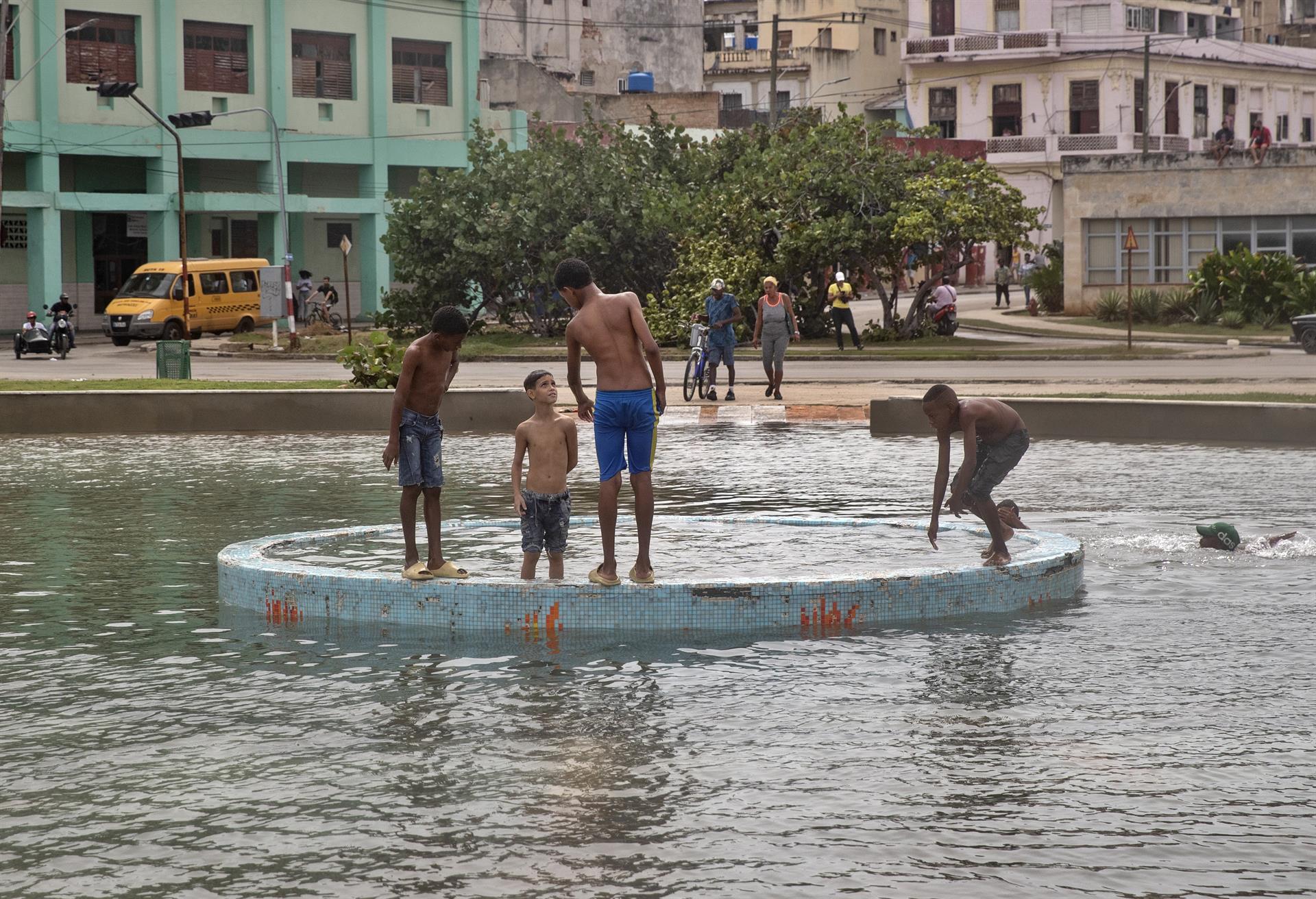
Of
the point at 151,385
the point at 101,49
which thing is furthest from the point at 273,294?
the point at 151,385

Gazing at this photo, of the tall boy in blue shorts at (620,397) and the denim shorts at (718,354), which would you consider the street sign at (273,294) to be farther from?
the tall boy in blue shorts at (620,397)

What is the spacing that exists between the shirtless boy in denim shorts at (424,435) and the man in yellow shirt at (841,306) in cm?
2696

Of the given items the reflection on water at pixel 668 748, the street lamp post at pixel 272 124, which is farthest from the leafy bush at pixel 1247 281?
the reflection on water at pixel 668 748

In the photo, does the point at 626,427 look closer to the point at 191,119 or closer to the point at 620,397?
the point at 620,397

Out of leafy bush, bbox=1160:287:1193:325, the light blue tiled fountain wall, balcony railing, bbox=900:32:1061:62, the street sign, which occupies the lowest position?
the light blue tiled fountain wall

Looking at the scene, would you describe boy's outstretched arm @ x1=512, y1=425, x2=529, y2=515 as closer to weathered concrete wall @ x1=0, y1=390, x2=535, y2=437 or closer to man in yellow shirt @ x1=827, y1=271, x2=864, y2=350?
weathered concrete wall @ x1=0, y1=390, x2=535, y2=437

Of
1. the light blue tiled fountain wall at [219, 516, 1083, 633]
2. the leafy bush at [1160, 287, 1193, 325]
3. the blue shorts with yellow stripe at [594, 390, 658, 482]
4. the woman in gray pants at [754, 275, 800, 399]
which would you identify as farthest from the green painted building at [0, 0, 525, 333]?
the blue shorts with yellow stripe at [594, 390, 658, 482]

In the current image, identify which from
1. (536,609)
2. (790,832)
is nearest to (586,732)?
(790,832)

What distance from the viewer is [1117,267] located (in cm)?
4728

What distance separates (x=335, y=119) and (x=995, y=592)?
47.5 m

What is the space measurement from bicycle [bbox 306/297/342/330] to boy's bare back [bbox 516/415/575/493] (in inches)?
1518

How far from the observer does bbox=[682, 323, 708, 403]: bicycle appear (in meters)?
23.5

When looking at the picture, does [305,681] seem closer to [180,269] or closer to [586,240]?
[586,240]

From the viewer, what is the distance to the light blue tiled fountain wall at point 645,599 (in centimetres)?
858
